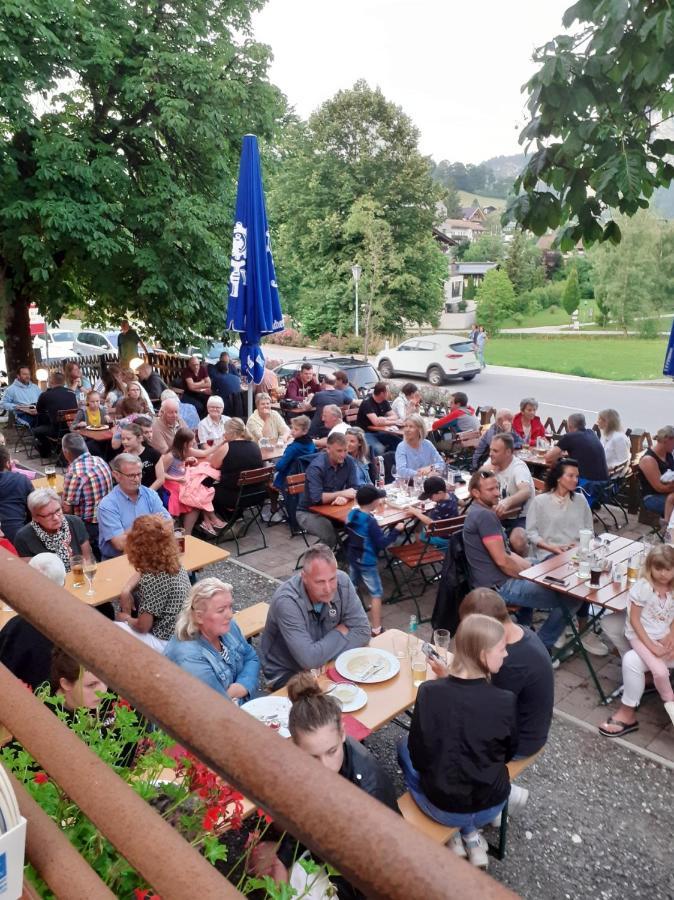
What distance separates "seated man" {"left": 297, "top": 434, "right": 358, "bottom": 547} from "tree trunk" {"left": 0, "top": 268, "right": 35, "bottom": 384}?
10006 mm

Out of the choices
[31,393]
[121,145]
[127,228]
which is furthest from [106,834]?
[121,145]

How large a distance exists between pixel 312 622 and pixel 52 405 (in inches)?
324

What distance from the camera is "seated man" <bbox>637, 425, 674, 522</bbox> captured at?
8.00 meters

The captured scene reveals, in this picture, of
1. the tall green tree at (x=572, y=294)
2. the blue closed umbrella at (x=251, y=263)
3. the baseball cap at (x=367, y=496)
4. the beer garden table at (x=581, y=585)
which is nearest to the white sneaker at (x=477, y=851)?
the beer garden table at (x=581, y=585)

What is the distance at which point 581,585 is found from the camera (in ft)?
18.1

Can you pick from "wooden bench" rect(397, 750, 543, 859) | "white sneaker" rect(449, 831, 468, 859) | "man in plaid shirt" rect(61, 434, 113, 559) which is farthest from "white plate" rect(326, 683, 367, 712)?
"man in plaid shirt" rect(61, 434, 113, 559)

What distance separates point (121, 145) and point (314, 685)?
526 inches

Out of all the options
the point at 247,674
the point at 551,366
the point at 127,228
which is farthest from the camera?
the point at 551,366

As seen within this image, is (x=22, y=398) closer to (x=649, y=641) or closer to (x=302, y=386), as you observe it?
(x=302, y=386)

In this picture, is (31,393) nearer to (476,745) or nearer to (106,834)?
(476,745)

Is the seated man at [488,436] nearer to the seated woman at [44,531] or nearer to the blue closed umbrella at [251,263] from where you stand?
the blue closed umbrella at [251,263]

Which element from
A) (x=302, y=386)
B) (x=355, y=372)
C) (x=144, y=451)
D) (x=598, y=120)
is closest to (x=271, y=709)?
(x=598, y=120)

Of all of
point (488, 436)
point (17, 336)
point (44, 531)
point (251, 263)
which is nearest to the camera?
point (44, 531)

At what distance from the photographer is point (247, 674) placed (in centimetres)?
429
